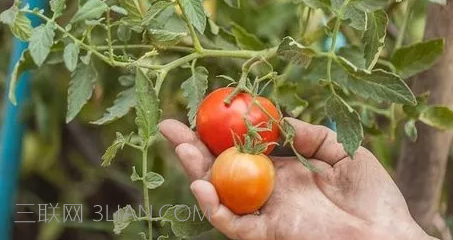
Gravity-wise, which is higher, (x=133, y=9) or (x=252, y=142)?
(x=133, y=9)

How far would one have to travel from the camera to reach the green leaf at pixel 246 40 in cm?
104

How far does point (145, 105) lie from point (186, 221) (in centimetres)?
14

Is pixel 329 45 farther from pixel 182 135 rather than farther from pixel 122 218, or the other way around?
pixel 122 218

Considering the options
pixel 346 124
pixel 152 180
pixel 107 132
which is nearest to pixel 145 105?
pixel 152 180

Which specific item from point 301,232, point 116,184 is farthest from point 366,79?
point 116,184

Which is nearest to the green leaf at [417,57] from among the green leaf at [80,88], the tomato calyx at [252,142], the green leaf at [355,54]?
the green leaf at [355,54]

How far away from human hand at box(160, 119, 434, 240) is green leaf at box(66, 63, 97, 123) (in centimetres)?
10

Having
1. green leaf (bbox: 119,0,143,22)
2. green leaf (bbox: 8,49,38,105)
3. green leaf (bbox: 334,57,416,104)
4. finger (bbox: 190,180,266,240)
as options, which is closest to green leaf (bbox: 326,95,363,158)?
green leaf (bbox: 334,57,416,104)

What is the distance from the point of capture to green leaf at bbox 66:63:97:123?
0.92 m

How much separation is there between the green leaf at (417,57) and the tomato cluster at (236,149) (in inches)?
9.8

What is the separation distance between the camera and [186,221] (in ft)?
2.86

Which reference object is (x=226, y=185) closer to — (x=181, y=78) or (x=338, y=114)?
(x=338, y=114)

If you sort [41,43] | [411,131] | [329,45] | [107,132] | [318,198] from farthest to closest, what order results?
[107,132], [329,45], [411,131], [318,198], [41,43]

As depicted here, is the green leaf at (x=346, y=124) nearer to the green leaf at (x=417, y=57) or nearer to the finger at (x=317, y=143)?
the finger at (x=317, y=143)
